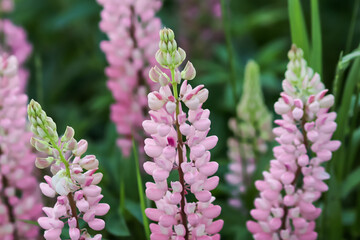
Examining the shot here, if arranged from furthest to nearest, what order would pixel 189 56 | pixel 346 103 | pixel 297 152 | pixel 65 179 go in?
pixel 189 56 < pixel 346 103 < pixel 297 152 < pixel 65 179

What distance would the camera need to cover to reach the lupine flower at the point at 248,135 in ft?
3.23

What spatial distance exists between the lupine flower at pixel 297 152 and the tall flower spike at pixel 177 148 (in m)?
0.11

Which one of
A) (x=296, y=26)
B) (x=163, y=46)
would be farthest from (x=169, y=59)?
(x=296, y=26)

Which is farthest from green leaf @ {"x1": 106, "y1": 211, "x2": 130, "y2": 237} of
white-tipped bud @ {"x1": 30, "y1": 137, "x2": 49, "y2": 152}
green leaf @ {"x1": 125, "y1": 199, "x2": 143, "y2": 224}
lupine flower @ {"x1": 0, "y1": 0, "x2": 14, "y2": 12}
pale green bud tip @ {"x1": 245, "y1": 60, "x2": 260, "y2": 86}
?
lupine flower @ {"x1": 0, "y1": 0, "x2": 14, "y2": 12}

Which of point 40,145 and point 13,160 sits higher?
point 13,160

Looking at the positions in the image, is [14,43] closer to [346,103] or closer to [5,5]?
[5,5]

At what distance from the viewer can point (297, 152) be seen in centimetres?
67

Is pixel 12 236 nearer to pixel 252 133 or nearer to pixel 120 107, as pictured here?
pixel 120 107

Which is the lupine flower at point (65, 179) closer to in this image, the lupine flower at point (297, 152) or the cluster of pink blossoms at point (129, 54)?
the lupine flower at point (297, 152)

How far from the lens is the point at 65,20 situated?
1616mm

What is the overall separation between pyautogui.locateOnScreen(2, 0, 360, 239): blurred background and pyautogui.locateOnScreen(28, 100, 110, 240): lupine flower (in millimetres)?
358

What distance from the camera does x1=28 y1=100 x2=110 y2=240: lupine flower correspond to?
1.82ft

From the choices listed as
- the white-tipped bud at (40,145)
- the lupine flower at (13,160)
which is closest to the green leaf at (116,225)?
the lupine flower at (13,160)

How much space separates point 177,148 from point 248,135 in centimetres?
50
